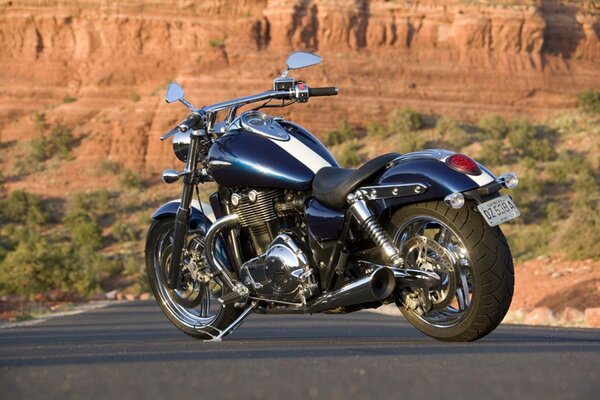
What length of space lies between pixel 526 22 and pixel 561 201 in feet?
85.4

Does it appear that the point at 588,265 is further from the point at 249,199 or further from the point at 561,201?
the point at 561,201

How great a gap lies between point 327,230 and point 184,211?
1788 mm

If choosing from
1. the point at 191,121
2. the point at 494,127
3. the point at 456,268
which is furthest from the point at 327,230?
the point at 494,127

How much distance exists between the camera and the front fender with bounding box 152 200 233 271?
8.15m

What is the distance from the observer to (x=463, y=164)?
664 centimetres

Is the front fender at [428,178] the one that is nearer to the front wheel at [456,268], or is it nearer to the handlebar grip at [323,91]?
the front wheel at [456,268]

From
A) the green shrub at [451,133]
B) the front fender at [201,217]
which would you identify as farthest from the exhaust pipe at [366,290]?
the green shrub at [451,133]

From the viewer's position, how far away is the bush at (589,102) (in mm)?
65938

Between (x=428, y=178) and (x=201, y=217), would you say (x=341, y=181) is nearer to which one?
(x=428, y=178)

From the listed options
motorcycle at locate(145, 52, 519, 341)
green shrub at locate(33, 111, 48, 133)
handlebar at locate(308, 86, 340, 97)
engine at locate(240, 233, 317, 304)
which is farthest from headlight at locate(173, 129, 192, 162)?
green shrub at locate(33, 111, 48, 133)

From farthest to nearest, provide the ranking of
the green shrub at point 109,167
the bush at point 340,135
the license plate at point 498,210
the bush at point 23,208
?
the bush at point 340,135 < the green shrub at point 109,167 < the bush at point 23,208 < the license plate at point 498,210

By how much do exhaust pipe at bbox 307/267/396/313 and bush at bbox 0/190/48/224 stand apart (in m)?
46.0

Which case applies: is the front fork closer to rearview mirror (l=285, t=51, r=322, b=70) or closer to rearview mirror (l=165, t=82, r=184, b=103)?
rearview mirror (l=165, t=82, r=184, b=103)

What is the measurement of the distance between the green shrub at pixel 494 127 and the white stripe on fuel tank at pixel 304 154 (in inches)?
2080
